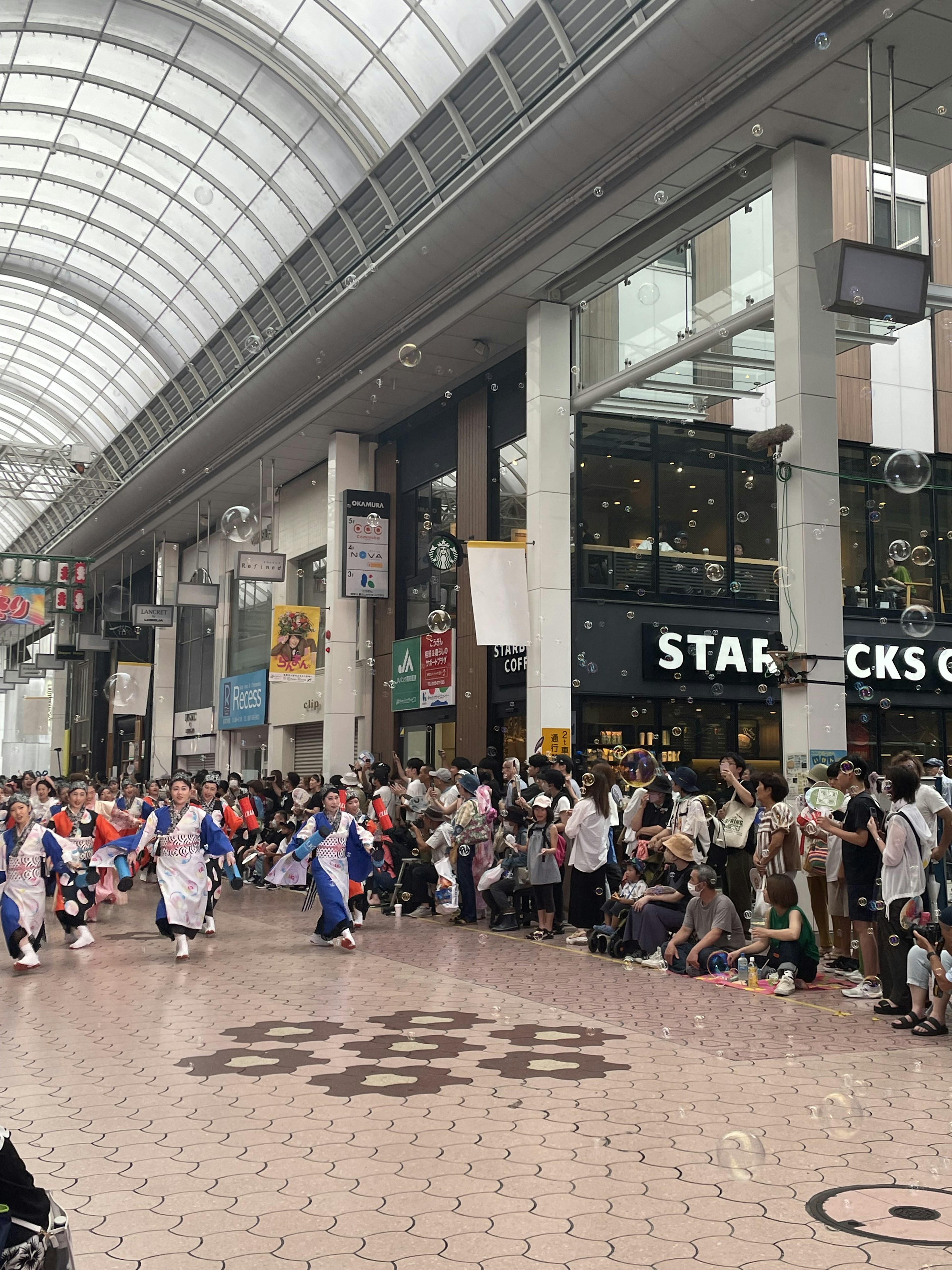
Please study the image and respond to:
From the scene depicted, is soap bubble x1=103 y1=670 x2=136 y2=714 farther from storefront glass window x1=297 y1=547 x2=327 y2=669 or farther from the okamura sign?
the okamura sign

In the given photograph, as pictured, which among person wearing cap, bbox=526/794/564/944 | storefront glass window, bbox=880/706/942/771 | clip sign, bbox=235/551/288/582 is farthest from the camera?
clip sign, bbox=235/551/288/582

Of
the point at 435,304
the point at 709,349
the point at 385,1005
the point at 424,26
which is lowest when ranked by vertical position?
the point at 385,1005

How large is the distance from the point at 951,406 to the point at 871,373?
2.03 meters

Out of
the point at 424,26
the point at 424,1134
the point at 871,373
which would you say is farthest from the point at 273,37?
the point at 424,1134

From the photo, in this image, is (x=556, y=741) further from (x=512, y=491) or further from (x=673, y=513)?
(x=673, y=513)

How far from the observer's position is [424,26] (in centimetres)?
1606

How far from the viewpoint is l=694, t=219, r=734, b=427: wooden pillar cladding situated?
1552 centimetres

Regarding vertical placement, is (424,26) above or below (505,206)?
above

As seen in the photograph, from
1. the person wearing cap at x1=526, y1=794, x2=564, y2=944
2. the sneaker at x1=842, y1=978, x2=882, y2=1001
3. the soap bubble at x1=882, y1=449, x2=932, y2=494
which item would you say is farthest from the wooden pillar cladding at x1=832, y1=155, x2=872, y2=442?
the sneaker at x1=842, y1=978, x2=882, y2=1001

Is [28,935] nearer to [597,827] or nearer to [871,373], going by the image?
[597,827]

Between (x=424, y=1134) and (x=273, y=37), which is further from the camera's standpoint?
(x=273, y=37)

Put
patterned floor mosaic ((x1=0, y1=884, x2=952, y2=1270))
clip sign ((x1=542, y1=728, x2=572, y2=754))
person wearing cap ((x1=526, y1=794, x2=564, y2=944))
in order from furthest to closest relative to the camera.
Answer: clip sign ((x1=542, y1=728, x2=572, y2=754)) → person wearing cap ((x1=526, y1=794, x2=564, y2=944)) → patterned floor mosaic ((x1=0, y1=884, x2=952, y2=1270))

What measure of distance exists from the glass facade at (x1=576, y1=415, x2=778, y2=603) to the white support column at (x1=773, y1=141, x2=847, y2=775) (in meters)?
6.20

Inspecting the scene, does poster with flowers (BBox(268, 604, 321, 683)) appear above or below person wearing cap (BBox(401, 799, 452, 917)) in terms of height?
above
